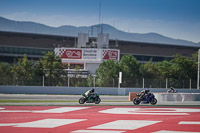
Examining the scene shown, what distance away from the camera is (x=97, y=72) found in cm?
5747

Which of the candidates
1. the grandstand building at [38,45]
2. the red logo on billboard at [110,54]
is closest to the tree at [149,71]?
the red logo on billboard at [110,54]

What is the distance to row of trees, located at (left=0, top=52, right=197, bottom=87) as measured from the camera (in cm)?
4334

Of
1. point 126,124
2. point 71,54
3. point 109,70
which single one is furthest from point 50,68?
point 126,124

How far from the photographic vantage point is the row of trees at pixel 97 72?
43344 millimetres

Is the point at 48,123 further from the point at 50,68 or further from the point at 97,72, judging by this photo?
the point at 97,72

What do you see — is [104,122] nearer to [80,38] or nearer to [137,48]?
[80,38]

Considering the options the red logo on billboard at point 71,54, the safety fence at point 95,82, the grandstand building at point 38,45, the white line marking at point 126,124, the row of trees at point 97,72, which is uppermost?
the grandstand building at point 38,45

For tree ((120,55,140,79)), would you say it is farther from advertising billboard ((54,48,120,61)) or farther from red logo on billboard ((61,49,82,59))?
red logo on billboard ((61,49,82,59))

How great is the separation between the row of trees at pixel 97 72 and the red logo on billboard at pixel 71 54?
34.6 feet

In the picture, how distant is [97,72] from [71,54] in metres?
14.7

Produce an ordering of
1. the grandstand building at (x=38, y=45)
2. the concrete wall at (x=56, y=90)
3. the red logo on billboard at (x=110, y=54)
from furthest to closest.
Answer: the grandstand building at (x=38, y=45)
the red logo on billboard at (x=110, y=54)
the concrete wall at (x=56, y=90)

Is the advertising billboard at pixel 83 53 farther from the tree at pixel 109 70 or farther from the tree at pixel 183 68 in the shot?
the tree at pixel 183 68

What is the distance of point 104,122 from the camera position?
50.6 ft

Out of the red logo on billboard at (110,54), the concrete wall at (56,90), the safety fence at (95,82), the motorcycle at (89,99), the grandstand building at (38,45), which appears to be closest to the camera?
the motorcycle at (89,99)
